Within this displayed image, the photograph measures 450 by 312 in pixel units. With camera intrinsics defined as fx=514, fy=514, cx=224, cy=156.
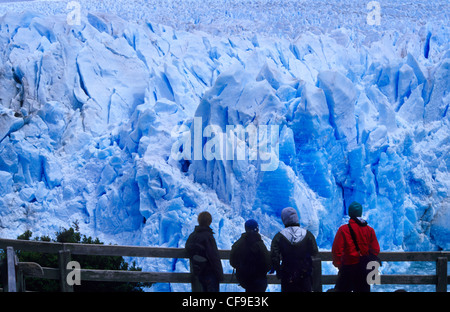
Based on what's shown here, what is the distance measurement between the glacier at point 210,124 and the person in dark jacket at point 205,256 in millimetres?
3821

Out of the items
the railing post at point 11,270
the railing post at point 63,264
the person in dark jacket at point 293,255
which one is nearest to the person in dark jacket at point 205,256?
the person in dark jacket at point 293,255

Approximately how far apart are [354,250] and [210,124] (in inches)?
206

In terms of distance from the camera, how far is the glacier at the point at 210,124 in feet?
24.9

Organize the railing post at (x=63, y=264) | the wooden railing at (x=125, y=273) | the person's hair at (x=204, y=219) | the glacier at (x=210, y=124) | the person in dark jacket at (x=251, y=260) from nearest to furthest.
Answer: the person in dark jacket at (x=251, y=260)
the person's hair at (x=204, y=219)
the wooden railing at (x=125, y=273)
the railing post at (x=63, y=264)
the glacier at (x=210, y=124)

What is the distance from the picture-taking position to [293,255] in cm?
274

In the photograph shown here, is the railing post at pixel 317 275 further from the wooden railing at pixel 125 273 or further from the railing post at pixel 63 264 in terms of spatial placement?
the railing post at pixel 63 264

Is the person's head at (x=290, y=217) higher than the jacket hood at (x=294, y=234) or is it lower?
higher

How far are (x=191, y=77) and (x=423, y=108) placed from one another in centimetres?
437

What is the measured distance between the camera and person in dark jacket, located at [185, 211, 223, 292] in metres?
2.79

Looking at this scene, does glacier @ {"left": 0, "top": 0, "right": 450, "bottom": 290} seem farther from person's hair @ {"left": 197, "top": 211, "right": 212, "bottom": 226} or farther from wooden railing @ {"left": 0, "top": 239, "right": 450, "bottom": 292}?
person's hair @ {"left": 197, "top": 211, "right": 212, "bottom": 226}

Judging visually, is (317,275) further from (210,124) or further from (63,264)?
(210,124)

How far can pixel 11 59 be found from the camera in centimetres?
959
